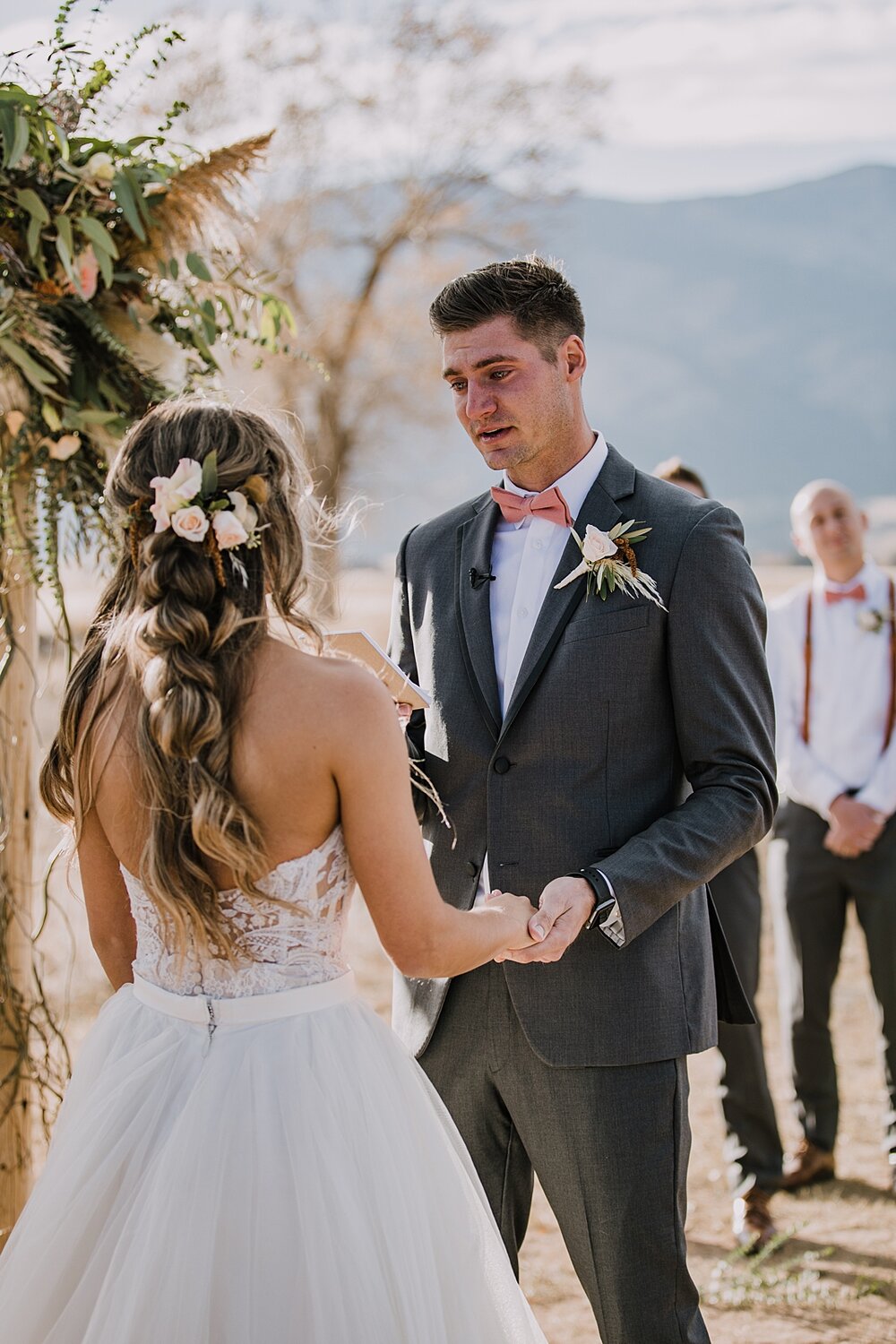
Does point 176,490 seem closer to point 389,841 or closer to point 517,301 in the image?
point 389,841

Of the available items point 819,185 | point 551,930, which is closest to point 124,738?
point 551,930

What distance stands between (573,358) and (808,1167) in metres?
3.33

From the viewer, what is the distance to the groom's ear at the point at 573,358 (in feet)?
8.39

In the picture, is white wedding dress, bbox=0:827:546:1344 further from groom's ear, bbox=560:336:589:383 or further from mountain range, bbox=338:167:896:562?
mountain range, bbox=338:167:896:562

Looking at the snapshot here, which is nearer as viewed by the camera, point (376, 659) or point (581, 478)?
point (376, 659)

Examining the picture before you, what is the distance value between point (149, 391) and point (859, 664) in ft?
9.82

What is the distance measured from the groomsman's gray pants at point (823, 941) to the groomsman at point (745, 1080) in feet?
1.11

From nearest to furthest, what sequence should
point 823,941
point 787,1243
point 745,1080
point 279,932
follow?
point 279,932
point 787,1243
point 745,1080
point 823,941

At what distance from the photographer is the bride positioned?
5.84ft

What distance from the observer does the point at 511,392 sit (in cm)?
250

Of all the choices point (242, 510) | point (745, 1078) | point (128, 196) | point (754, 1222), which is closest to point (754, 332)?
point (745, 1078)

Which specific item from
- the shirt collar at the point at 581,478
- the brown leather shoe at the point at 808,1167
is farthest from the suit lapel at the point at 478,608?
the brown leather shoe at the point at 808,1167

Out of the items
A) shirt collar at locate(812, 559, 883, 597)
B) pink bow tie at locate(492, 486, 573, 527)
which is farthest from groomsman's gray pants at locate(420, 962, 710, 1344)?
shirt collar at locate(812, 559, 883, 597)

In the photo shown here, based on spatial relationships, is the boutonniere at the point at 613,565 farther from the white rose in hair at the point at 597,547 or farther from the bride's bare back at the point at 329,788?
the bride's bare back at the point at 329,788
